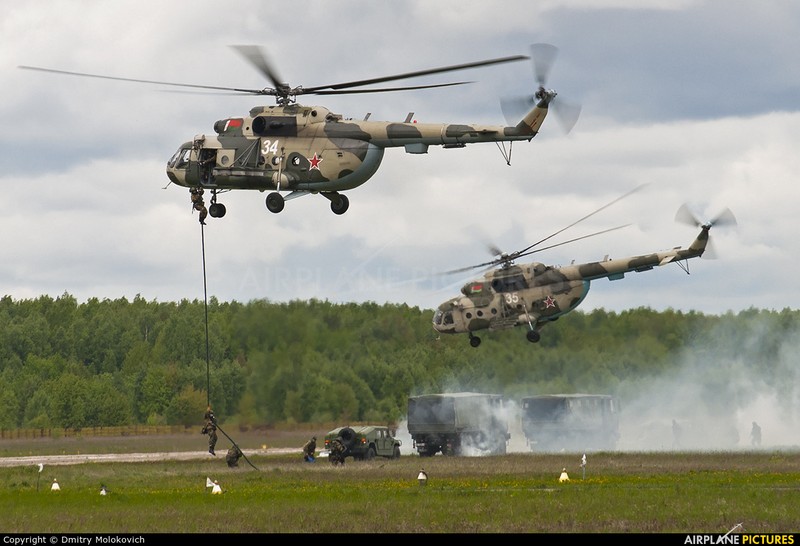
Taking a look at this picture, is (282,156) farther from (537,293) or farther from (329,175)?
(537,293)

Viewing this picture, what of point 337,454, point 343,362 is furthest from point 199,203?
point 343,362

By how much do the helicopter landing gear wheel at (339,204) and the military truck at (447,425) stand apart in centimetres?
2564

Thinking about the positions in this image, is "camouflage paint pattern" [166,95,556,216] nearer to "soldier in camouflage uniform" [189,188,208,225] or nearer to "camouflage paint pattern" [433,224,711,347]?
"soldier in camouflage uniform" [189,188,208,225]

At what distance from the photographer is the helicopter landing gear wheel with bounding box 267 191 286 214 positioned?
41469mm

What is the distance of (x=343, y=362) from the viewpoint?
214 feet

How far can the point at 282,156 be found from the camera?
135ft

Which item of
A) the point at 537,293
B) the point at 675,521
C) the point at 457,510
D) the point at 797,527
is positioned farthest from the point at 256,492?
the point at 537,293

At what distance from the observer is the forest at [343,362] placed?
6066 cm

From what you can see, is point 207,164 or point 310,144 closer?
point 310,144

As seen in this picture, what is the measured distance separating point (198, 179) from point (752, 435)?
4391cm

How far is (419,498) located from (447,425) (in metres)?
28.1
